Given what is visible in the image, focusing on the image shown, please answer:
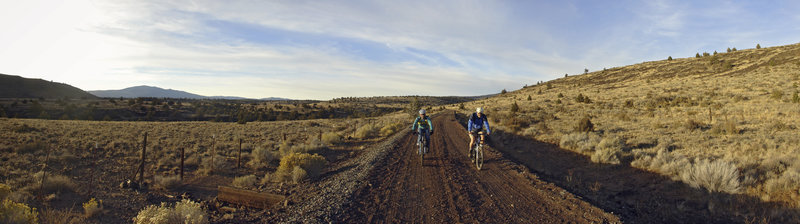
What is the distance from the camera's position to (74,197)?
992 centimetres

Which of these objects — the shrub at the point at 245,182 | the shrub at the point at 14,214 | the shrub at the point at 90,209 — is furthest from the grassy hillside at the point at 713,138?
the shrub at the point at 90,209

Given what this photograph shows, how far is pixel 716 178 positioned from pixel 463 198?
6789 millimetres

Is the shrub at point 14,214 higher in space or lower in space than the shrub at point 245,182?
higher

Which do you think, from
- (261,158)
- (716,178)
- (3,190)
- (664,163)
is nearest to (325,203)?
(3,190)

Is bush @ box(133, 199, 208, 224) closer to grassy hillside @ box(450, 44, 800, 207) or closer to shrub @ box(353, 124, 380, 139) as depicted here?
grassy hillside @ box(450, 44, 800, 207)

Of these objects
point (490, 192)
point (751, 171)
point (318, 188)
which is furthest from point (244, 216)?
point (751, 171)

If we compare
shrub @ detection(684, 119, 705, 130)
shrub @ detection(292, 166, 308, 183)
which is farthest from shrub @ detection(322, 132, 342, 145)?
shrub @ detection(684, 119, 705, 130)

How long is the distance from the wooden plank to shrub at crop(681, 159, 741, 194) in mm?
11358

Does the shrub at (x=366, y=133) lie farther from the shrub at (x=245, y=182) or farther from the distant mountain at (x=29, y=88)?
the distant mountain at (x=29, y=88)

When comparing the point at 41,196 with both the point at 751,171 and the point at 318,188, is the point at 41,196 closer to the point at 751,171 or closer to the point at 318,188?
the point at 318,188

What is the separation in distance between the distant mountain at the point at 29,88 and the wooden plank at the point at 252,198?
4099 inches

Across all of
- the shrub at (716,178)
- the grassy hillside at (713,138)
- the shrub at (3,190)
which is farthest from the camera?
the grassy hillside at (713,138)

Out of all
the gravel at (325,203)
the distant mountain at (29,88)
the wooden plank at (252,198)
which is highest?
the distant mountain at (29,88)

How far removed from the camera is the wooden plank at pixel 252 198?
27.4ft
